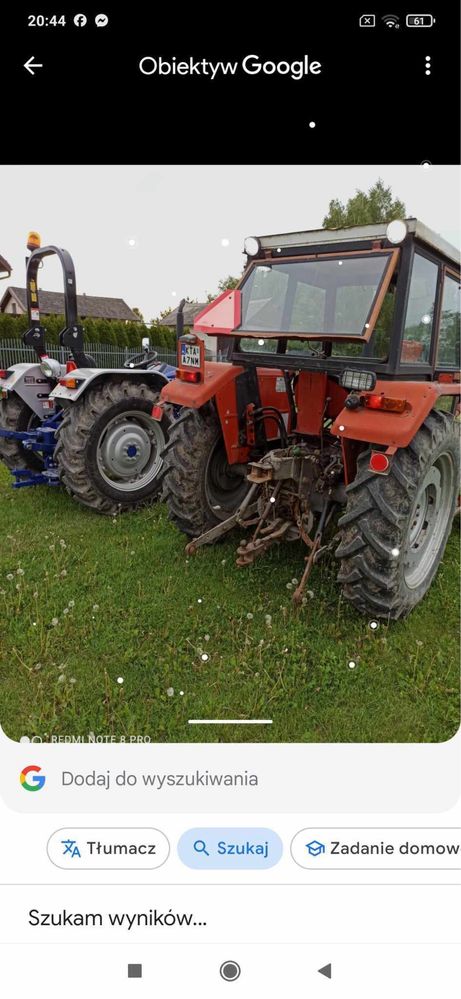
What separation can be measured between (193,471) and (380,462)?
144cm

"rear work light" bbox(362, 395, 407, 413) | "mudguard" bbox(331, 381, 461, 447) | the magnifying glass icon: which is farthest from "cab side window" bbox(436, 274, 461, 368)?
the magnifying glass icon

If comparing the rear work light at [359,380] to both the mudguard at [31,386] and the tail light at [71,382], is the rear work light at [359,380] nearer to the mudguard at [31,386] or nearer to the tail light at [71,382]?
the tail light at [71,382]

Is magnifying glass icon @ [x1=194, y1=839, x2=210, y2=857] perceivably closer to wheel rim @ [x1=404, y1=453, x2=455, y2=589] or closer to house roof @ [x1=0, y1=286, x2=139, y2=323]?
wheel rim @ [x1=404, y1=453, x2=455, y2=589]

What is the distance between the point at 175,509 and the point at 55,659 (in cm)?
144

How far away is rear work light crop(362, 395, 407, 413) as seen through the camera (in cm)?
274

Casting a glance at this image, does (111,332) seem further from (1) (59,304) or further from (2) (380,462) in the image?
(2) (380,462)

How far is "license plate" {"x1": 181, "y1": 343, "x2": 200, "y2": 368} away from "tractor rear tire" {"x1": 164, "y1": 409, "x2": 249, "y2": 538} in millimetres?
321

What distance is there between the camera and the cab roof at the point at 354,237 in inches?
117

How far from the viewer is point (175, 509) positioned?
12.7ft

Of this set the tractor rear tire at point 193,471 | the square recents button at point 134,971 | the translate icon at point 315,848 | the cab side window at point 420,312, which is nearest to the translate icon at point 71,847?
the square recents button at point 134,971

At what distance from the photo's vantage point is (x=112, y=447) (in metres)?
4.91
